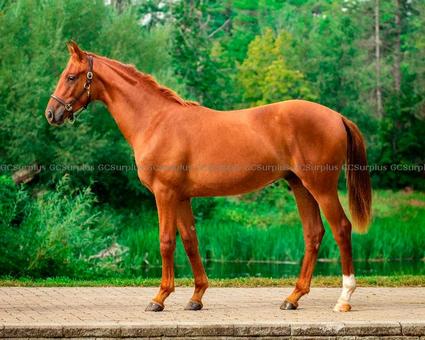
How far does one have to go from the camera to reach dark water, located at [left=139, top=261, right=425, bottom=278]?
50.9 feet

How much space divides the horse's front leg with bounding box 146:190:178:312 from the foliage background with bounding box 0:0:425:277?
4498 mm

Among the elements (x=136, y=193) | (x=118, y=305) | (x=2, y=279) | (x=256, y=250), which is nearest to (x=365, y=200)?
(x=118, y=305)

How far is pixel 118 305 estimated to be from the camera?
8492 millimetres

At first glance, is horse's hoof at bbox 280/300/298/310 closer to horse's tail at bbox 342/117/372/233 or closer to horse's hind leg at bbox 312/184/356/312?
horse's hind leg at bbox 312/184/356/312

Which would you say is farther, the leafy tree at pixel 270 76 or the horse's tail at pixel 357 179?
the leafy tree at pixel 270 76

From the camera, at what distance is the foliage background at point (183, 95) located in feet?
45.4

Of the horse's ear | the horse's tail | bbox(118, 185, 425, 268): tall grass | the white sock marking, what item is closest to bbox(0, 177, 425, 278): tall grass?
bbox(118, 185, 425, 268): tall grass

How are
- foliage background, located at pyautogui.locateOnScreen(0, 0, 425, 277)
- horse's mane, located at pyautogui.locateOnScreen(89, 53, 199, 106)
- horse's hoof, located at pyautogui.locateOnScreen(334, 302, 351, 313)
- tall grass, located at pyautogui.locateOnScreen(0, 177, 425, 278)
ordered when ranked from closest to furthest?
horse's hoof, located at pyautogui.locateOnScreen(334, 302, 351, 313) → horse's mane, located at pyautogui.locateOnScreen(89, 53, 199, 106) → tall grass, located at pyautogui.locateOnScreen(0, 177, 425, 278) → foliage background, located at pyautogui.locateOnScreen(0, 0, 425, 277)

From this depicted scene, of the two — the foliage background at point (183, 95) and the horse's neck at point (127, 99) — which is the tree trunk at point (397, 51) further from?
the horse's neck at point (127, 99)

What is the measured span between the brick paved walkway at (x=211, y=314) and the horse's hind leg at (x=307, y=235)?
166 millimetres

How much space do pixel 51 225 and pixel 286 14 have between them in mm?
37919

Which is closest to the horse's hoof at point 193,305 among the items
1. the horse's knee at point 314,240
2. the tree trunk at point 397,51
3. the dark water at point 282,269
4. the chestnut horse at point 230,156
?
the chestnut horse at point 230,156

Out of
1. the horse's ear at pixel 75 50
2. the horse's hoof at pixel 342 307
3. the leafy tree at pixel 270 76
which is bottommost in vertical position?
the horse's hoof at pixel 342 307

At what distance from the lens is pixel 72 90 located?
8.41m
